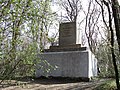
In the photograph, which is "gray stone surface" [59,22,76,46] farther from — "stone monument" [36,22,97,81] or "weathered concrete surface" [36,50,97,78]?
"weathered concrete surface" [36,50,97,78]

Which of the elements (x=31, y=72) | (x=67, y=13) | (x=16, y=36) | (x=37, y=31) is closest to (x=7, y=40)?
(x=16, y=36)

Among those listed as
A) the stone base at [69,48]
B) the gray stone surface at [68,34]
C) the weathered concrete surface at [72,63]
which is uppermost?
the gray stone surface at [68,34]

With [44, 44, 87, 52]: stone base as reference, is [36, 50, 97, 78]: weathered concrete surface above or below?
below

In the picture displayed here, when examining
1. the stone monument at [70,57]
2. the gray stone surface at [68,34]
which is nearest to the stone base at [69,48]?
the stone monument at [70,57]

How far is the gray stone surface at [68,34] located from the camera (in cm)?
1305

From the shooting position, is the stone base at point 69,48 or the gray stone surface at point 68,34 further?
the gray stone surface at point 68,34

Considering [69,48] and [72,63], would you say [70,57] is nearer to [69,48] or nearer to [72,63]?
[72,63]

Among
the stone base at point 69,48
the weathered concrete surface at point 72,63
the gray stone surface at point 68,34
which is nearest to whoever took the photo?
the weathered concrete surface at point 72,63

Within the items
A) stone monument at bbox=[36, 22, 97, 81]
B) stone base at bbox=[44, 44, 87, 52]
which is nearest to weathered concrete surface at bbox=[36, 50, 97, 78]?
stone monument at bbox=[36, 22, 97, 81]

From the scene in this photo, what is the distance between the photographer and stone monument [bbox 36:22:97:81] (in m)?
12.3

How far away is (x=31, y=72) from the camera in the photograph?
3098mm

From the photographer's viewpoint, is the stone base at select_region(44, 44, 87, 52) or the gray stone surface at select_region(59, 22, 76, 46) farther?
the gray stone surface at select_region(59, 22, 76, 46)

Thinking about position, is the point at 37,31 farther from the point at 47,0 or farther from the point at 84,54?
the point at 84,54

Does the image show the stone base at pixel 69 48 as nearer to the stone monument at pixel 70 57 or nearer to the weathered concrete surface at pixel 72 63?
the stone monument at pixel 70 57
